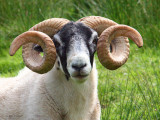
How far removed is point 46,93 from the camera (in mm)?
4500

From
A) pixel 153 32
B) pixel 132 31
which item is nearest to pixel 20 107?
pixel 132 31

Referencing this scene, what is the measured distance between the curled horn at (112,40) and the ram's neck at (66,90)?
0.45 m

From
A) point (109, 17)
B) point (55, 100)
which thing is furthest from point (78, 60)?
point (109, 17)

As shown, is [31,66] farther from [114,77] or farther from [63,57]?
Answer: [114,77]

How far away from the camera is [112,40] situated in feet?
14.8

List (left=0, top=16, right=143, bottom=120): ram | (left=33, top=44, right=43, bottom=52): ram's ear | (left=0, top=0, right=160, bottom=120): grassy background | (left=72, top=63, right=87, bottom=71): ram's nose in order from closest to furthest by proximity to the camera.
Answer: (left=72, top=63, right=87, bottom=71): ram's nose < (left=0, top=16, right=143, bottom=120): ram < (left=33, top=44, right=43, bottom=52): ram's ear < (left=0, top=0, right=160, bottom=120): grassy background

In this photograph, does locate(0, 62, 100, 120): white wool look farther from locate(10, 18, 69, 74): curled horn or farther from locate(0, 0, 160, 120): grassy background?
locate(0, 0, 160, 120): grassy background

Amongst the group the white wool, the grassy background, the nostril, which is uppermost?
the nostril

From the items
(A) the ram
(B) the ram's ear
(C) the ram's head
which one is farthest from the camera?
(B) the ram's ear

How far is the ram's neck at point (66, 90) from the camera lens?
4.41 meters

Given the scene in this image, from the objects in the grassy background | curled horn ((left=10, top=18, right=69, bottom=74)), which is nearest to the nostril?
curled horn ((left=10, top=18, right=69, bottom=74))

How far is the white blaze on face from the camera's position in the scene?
377cm

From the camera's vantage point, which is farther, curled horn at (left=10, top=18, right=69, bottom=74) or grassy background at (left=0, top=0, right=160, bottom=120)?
grassy background at (left=0, top=0, right=160, bottom=120)

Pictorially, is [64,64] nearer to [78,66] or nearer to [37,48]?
[78,66]
